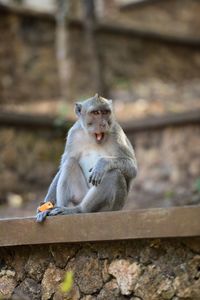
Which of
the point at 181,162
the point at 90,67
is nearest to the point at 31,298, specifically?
the point at 181,162

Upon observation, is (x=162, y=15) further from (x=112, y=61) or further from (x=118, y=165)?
(x=118, y=165)

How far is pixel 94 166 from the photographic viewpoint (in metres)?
6.53

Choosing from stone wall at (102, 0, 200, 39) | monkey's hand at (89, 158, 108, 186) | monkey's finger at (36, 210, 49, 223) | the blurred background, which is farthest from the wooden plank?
stone wall at (102, 0, 200, 39)

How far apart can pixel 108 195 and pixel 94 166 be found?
32 cm

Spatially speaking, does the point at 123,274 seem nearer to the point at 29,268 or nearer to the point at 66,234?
the point at 66,234

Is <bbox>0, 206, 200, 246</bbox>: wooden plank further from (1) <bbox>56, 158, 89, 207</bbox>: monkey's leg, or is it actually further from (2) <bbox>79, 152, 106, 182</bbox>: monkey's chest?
(2) <bbox>79, 152, 106, 182</bbox>: monkey's chest

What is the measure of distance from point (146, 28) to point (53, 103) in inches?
179

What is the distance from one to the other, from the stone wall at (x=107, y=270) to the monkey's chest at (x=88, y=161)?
3.40 ft

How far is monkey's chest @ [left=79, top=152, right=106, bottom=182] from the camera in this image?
22.8 feet

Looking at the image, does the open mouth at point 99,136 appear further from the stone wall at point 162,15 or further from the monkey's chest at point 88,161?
the stone wall at point 162,15

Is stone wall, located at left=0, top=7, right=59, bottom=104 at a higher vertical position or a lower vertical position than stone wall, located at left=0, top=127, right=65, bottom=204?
higher

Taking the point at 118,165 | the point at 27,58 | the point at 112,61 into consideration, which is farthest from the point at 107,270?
the point at 112,61

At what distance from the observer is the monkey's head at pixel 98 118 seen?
22.3 feet

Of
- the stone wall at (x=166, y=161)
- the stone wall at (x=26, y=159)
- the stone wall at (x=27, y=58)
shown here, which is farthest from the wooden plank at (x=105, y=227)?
the stone wall at (x=27, y=58)
